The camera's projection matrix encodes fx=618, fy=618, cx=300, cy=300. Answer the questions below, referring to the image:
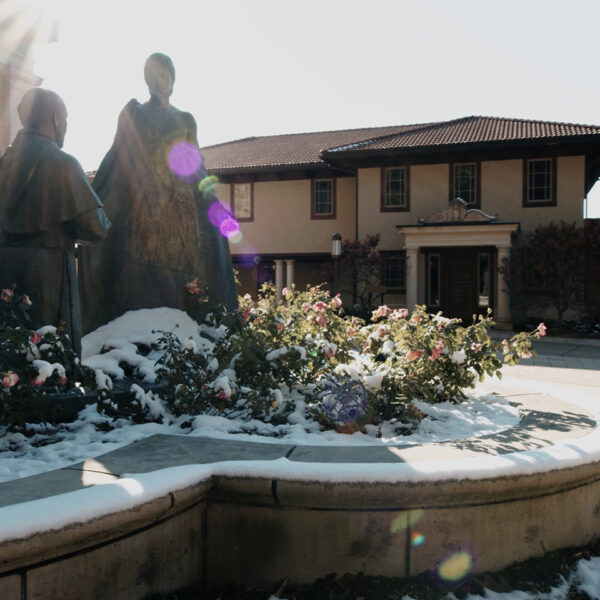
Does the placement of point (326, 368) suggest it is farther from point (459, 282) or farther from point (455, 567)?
point (459, 282)

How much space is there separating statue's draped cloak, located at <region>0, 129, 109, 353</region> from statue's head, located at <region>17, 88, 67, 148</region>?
0.21 feet

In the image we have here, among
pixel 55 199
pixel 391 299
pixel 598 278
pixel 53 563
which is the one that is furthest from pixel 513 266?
pixel 53 563

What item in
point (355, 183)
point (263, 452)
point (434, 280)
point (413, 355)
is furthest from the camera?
point (355, 183)

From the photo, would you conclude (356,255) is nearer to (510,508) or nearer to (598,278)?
(598,278)

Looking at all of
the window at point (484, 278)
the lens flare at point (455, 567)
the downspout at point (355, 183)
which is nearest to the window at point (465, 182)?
the window at point (484, 278)

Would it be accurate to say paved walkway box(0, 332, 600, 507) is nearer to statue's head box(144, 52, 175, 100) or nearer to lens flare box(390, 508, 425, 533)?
lens flare box(390, 508, 425, 533)

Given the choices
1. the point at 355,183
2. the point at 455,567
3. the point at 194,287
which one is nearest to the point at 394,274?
the point at 355,183

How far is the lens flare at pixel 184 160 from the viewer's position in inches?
228

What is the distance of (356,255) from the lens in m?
20.8

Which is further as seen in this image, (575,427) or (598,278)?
(598,278)

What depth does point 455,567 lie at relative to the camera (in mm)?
2758

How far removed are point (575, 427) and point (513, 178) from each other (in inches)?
718

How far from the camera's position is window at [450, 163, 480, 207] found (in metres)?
21.1

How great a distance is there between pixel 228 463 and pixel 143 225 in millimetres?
3369
